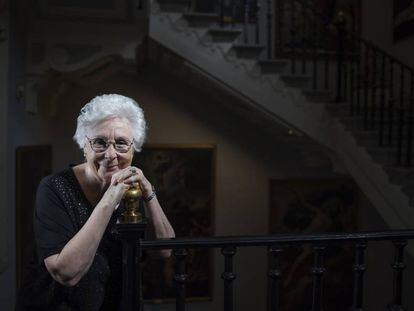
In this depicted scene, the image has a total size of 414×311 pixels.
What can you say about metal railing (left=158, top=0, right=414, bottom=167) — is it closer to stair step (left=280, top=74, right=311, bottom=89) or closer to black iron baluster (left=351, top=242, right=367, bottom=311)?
stair step (left=280, top=74, right=311, bottom=89)

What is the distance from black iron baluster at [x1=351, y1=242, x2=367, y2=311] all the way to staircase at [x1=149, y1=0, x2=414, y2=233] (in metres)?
2.57

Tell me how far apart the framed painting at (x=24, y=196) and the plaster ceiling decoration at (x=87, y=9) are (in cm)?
145

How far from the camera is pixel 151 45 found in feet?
16.9

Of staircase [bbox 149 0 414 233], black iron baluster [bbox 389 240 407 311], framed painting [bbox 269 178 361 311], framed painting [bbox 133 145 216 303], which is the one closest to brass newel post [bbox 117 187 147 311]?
black iron baluster [bbox 389 240 407 311]

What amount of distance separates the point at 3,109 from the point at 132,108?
9.49ft

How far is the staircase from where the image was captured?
4.22 metres

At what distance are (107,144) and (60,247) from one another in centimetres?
39

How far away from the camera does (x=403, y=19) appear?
6.23 m

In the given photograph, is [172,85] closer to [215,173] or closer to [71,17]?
[215,173]

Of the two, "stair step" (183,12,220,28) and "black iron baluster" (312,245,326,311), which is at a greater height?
"stair step" (183,12,220,28)

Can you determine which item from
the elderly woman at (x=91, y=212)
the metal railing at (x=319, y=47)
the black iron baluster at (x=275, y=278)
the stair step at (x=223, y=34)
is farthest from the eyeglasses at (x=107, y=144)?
the metal railing at (x=319, y=47)

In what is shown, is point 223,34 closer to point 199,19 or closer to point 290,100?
point 199,19

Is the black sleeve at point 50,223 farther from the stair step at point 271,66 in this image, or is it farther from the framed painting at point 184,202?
the framed painting at point 184,202

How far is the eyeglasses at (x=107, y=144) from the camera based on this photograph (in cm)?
154
